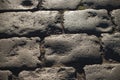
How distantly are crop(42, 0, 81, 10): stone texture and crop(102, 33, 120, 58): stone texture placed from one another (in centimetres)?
49

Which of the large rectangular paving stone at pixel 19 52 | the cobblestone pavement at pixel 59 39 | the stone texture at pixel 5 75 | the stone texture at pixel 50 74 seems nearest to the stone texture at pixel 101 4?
the cobblestone pavement at pixel 59 39

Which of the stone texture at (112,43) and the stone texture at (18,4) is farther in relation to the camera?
the stone texture at (18,4)

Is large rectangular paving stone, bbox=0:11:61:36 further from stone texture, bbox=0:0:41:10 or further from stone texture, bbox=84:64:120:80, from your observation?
stone texture, bbox=84:64:120:80

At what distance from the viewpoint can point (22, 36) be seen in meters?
2.28

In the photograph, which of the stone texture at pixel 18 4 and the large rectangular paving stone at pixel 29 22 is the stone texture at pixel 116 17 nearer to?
the large rectangular paving stone at pixel 29 22

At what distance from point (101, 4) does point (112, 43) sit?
524mm

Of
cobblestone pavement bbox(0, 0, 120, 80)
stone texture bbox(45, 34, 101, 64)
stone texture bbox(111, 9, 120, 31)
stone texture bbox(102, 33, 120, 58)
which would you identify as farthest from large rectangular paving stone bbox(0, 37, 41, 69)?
stone texture bbox(111, 9, 120, 31)

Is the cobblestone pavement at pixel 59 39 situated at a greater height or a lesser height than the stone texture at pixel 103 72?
greater

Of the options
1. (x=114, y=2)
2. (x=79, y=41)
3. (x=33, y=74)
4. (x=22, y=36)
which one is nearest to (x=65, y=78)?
(x=33, y=74)

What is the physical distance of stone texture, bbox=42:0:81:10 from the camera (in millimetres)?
2526

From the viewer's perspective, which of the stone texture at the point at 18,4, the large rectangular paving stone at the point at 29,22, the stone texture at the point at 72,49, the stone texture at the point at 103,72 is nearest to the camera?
the stone texture at the point at 103,72

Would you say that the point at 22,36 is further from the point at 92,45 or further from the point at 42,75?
the point at 92,45

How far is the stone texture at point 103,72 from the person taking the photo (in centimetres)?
199

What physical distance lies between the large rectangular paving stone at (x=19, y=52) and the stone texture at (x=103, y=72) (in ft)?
1.40
